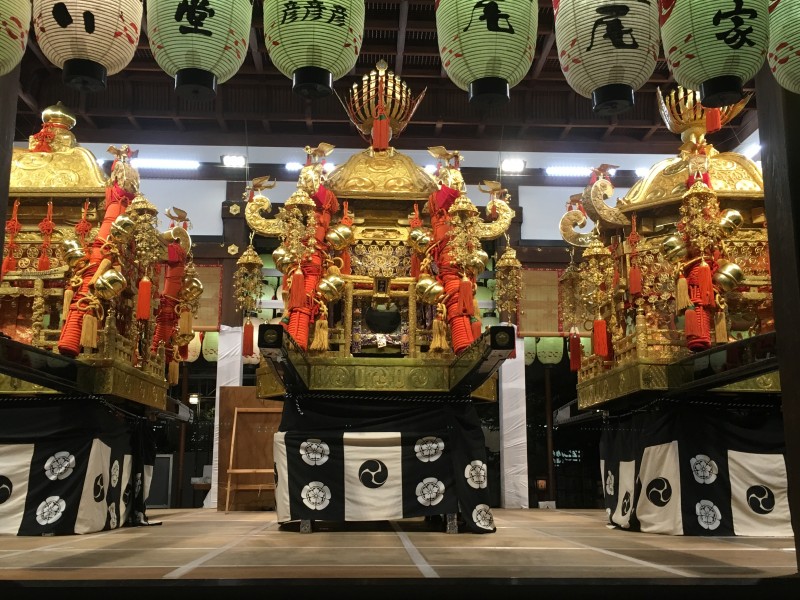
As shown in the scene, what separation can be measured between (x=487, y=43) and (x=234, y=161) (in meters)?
8.63

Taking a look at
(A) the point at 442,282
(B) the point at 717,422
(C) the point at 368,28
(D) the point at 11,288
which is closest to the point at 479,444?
(A) the point at 442,282

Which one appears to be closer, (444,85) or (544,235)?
(444,85)

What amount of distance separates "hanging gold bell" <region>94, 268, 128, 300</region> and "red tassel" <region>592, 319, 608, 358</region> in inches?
173

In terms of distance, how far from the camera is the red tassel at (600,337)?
7082 millimetres

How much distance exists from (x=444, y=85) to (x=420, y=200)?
403cm

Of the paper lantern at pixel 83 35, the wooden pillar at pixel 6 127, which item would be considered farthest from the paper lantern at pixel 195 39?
the wooden pillar at pixel 6 127

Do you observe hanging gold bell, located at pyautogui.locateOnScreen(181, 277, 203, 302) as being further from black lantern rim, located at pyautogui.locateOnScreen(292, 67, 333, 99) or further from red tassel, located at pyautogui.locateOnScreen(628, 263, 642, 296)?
black lantern rim, located at pyautogui.locateOnScreen(292, 67, 333, 99)

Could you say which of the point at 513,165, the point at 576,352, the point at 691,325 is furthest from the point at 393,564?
the point at 513,165

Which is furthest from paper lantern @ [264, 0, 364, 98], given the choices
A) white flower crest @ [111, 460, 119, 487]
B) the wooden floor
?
white flower crest @ [111, 460, 119, 487]

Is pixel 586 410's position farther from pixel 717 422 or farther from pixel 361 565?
pixel 361 565

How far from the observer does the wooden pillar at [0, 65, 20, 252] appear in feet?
11.7

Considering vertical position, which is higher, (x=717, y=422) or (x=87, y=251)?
(x=87, y=251)

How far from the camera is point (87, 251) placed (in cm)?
659

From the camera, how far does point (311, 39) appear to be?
3697 millimetres
